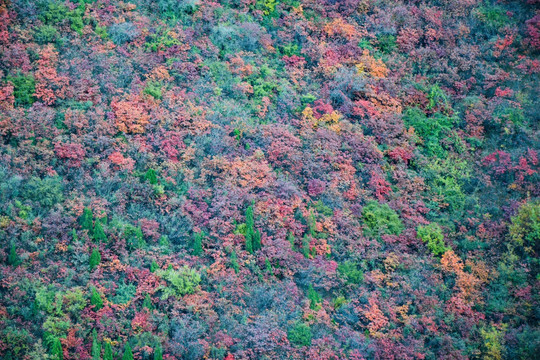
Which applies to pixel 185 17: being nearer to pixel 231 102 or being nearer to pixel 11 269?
pixel 231 102

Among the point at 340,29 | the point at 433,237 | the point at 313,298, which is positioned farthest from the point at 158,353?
the point at 340,29

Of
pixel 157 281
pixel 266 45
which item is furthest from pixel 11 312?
pixel 266 45

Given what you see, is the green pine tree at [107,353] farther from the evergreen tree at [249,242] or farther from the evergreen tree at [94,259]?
the evergreen tree at [249,242]

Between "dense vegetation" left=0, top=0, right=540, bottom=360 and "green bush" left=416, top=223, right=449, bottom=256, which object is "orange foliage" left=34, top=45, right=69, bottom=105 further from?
"green bush" left=416, top=223, right=449, bottom=256

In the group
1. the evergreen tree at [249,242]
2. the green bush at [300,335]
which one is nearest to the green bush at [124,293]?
the evergreen tree at [249,242]

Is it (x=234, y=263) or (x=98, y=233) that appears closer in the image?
(x=98, y=233)

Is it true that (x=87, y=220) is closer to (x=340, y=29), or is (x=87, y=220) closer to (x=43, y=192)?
(x=43, y=192)

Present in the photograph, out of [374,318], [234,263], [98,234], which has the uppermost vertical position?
[98,234]
